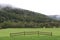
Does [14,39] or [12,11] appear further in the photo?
[12,11]

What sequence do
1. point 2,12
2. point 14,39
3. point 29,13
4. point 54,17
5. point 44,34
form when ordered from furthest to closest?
1. point 29,13
2. point 2,12
3. point 54,17
4. point 44,34
5. point 14,39

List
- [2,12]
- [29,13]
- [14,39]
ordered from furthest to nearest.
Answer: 1. [29,13]
2. [2,12]
3. [14,39]

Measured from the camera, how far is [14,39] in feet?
98.5

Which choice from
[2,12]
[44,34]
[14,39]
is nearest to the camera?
[14,39]

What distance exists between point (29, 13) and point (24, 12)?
7.91ft

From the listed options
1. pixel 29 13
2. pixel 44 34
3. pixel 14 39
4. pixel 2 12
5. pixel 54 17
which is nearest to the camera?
pixel 14 39

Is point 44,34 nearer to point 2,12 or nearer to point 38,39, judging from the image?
point 38,39

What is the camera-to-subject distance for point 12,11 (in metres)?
93.1

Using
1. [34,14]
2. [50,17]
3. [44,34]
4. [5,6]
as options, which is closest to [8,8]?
[5,6]

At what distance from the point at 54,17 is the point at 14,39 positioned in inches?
1810

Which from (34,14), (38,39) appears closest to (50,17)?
(34,14)

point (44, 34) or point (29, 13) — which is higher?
point (29, 13)

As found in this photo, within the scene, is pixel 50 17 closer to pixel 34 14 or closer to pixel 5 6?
pixel 34 14

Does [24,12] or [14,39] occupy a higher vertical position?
[24,12]
